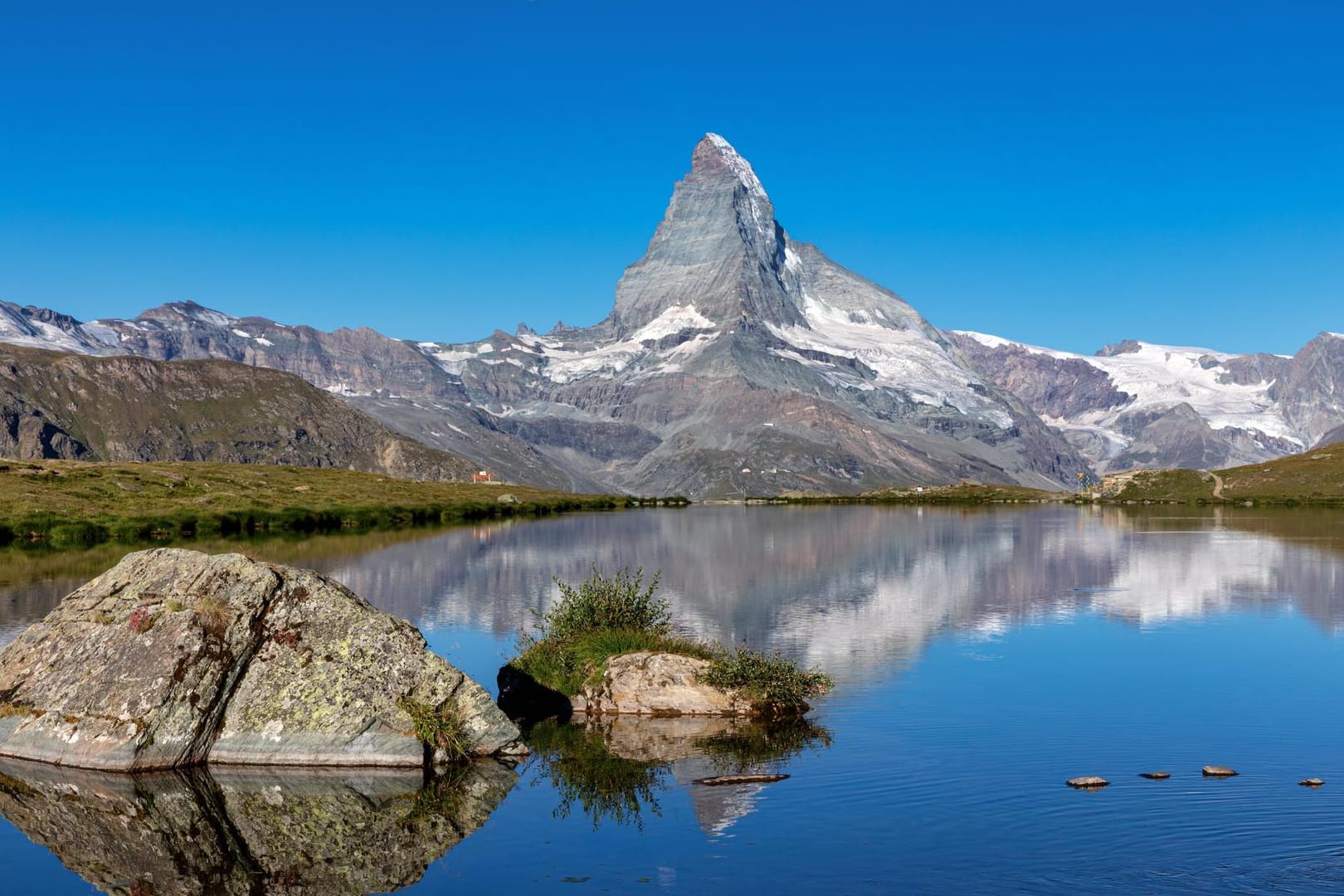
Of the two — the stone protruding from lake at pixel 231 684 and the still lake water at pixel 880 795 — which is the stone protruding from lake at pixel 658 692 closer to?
the still lake water at pixel 880 795

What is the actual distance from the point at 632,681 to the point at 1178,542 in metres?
103

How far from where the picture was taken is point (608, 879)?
21.2m

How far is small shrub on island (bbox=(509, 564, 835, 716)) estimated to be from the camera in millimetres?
35312

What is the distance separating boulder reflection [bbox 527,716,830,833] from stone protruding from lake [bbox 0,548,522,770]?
2312 millimetres

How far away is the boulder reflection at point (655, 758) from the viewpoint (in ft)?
84.5

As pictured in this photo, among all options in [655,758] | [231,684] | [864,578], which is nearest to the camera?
[231,684]

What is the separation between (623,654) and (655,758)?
7.54 m

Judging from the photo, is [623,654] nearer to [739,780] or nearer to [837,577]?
[739,780]

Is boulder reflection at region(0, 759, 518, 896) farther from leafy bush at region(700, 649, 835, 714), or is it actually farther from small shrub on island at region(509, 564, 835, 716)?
leafy bush at region(700, 649, 835, 714)

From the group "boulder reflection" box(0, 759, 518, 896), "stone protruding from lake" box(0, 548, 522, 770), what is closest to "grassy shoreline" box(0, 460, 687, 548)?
"stone protruding from lake" box(0, 548, 522, 770)

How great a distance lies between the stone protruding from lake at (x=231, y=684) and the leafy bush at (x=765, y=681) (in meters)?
7.88

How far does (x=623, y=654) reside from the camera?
37.3 m

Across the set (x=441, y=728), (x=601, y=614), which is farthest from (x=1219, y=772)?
(x=601, y=614)

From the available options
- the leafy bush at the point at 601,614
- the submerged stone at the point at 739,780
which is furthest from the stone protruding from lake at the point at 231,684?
the leafy bush at the point at 601,614
